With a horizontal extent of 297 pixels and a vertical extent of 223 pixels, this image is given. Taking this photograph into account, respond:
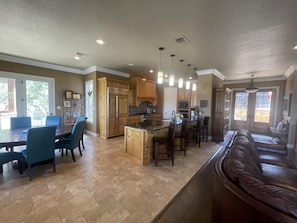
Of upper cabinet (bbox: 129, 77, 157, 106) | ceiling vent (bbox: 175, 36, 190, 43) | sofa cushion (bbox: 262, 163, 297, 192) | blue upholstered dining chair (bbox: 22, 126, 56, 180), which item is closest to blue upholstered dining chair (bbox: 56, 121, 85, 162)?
blue upholstered dining chair (bbox: 22, 126, 56, 180)

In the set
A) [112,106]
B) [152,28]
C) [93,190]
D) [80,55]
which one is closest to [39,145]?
[93,190]

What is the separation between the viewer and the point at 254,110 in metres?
7.18

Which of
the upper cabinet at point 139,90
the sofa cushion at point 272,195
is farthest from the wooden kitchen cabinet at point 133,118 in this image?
the sofa cushion at point 272,195

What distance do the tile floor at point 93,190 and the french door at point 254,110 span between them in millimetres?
5504

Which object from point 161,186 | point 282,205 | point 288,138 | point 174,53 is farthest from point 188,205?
point 288,138

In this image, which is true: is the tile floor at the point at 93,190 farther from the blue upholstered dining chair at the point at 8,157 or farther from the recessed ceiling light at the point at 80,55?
the recessed ceiling light at the point at 80,55

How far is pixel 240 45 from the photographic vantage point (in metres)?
3.16

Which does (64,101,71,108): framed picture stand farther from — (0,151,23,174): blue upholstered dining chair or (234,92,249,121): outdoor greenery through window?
(234,92,249,121): outdoor greenery through window

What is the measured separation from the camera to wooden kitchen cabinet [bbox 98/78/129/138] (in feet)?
17.0

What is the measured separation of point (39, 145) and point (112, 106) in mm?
2937

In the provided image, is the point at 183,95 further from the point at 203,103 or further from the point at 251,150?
the point at 251,150

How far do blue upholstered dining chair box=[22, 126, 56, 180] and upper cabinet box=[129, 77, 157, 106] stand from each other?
Answer: 399 centimetres

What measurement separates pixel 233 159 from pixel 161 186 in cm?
138

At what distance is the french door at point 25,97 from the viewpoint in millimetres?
4375
